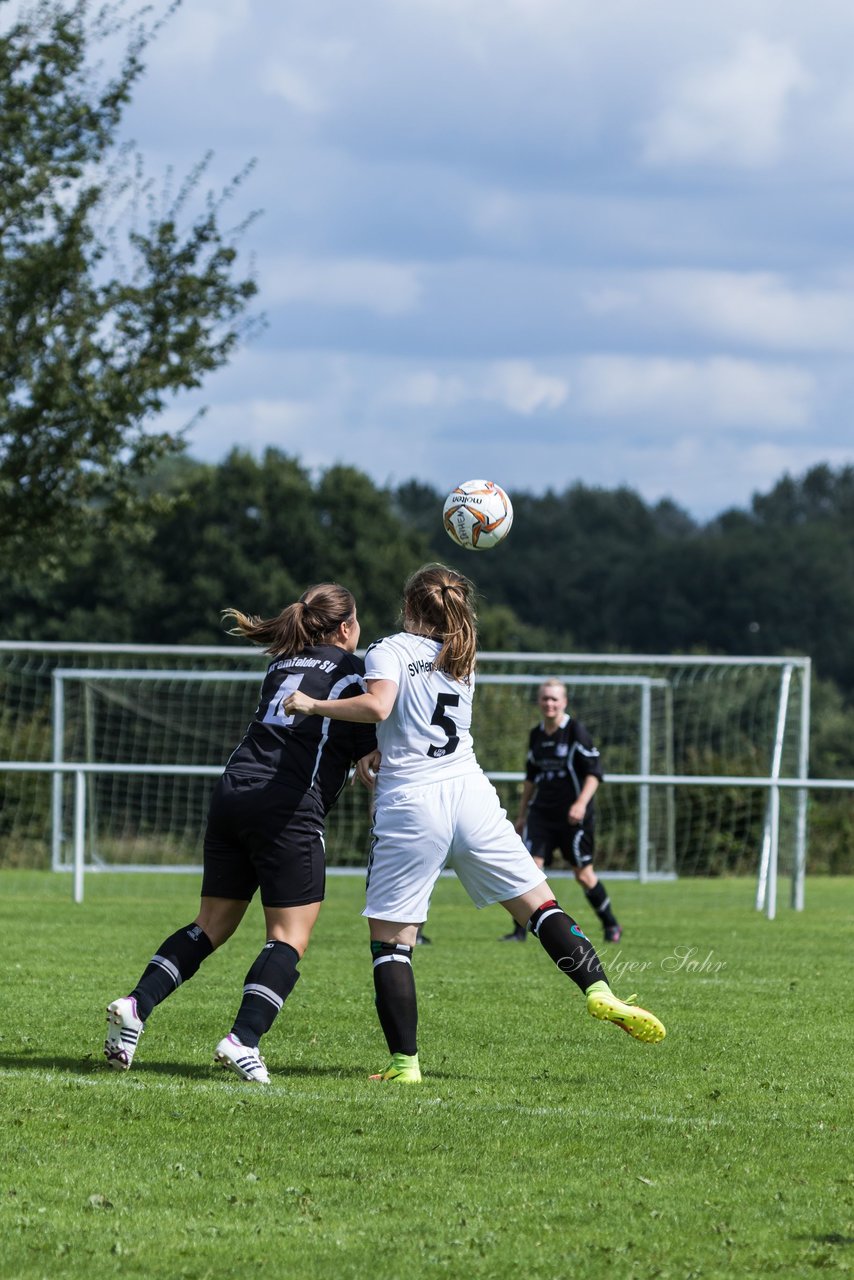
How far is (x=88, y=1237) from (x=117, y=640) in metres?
47.7

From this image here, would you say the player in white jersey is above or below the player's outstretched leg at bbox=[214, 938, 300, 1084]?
above

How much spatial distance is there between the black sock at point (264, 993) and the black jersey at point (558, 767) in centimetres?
678

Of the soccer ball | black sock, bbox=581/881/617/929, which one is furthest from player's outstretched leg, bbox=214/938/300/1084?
black sock, bbox=581/881/617/929

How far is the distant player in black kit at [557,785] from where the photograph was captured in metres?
12.7

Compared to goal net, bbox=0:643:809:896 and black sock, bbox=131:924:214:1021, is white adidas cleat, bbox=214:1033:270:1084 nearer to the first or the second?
black sock, bbox=131:924:214:1021

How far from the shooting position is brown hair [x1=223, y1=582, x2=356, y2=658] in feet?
20.9

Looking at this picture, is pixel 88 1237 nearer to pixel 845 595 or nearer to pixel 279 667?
pixel 279 667

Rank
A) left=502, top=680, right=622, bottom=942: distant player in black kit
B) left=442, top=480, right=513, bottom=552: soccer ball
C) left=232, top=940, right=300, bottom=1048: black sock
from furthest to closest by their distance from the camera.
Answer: left=502, top=680, right=622, bottom=942: distant player in black kit
left=442, top=480, right=513, bottom=552: soccer ball
left=232, top=940, right=300, bottom=1048: black sock

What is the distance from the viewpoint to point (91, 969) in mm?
9812

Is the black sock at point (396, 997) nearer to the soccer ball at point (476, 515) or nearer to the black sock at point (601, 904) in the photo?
the soccer ball at point (476, 515)

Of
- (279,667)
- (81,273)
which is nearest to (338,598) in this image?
(279,667)

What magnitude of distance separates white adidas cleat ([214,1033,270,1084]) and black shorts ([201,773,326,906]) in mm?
540

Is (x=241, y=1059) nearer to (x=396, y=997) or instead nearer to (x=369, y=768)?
(x=396, y=997)

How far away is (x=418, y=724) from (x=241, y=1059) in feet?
4.55
